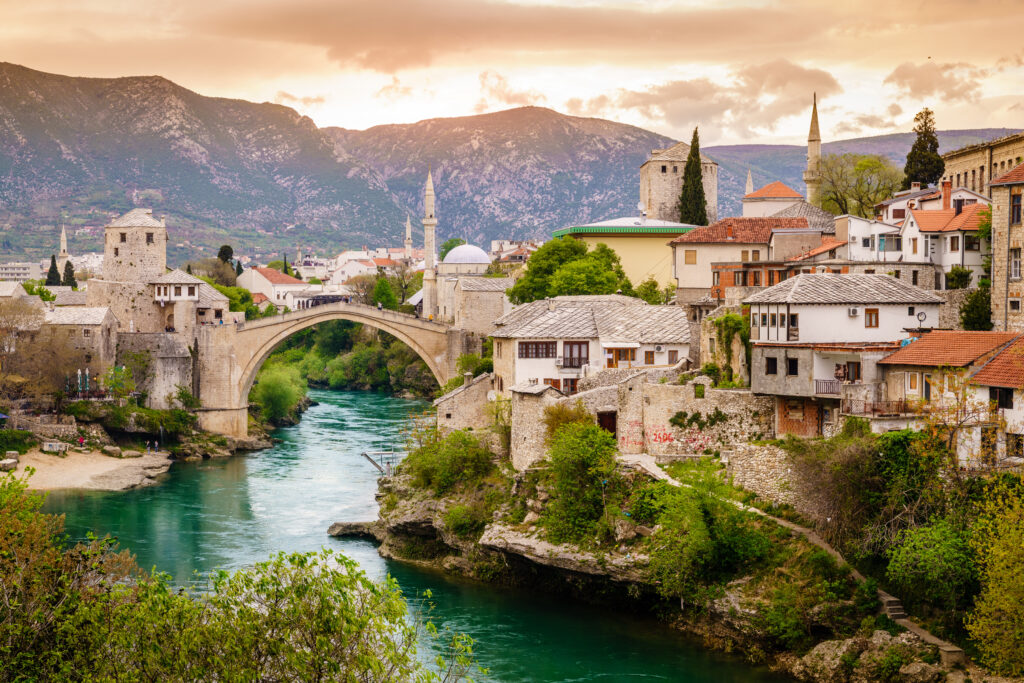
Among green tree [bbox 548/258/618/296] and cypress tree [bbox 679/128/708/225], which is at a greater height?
cypress tree [bbox 679/128/708/225]

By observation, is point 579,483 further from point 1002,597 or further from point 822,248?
point 822,248

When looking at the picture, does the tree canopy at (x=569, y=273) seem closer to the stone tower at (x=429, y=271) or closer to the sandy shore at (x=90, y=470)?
the sandy shore at (x=90, y=470)

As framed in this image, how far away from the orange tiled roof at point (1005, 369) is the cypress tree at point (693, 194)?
32759mm

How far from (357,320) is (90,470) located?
18661mm

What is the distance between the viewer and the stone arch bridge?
64.2m

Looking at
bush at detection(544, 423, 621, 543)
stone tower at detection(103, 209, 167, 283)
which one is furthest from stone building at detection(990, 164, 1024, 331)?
stone tower at detection(103, 209, 167, 283)

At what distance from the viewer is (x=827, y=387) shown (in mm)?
31672

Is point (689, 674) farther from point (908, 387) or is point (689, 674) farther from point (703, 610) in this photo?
point (908, 387)

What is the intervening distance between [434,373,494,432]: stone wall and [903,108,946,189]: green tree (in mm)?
21565

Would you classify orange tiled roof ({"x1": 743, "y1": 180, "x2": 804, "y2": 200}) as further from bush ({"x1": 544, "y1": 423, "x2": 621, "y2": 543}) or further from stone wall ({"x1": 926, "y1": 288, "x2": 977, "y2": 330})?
bush ({"x1": 544, "y1": 423, "x2": 621, "y2": 543})

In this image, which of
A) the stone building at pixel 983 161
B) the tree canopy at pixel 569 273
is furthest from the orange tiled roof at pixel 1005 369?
the tree canopy at pixel 569 273

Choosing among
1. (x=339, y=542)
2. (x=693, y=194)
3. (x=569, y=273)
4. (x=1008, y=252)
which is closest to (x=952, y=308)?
(x=1008, y=252)

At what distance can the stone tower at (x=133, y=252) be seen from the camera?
66.8 metres

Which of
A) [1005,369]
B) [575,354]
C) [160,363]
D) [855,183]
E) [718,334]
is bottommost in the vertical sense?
[160,363]
